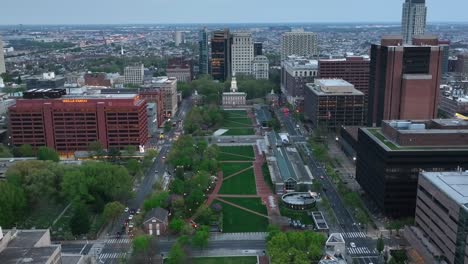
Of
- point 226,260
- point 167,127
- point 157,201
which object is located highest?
point 157,201

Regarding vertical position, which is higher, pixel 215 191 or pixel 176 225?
pixel 176 225

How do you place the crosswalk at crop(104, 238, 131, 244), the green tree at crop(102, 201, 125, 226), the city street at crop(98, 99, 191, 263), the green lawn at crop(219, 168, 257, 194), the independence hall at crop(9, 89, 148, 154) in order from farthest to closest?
1. the independence hall at crop(9, 89, 148, 154)
2. the green lawn at crop(219, 168, 257, 194)
3. the green tree at crop(102, 201, 125, 226)
4. the crosswalk at crop(104, 238, 131, 244)
5. the city street at crop(98, 99, 191, 263)

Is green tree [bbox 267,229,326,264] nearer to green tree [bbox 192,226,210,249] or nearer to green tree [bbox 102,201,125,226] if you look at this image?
green tree [bbox 192,226,210,249]

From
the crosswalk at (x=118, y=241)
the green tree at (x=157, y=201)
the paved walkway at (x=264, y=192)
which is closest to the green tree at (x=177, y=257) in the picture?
the crosswalk at (x=118, y=241)

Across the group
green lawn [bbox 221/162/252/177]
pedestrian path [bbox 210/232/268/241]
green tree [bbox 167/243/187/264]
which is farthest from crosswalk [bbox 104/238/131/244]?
green lawn [bbox 221/162/252/177]

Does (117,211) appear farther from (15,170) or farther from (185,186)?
(15,170)

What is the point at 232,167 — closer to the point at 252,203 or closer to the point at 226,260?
the point at 252,203

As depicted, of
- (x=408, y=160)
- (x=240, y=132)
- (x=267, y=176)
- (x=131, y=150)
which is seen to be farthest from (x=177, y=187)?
(x=240, y=132)
